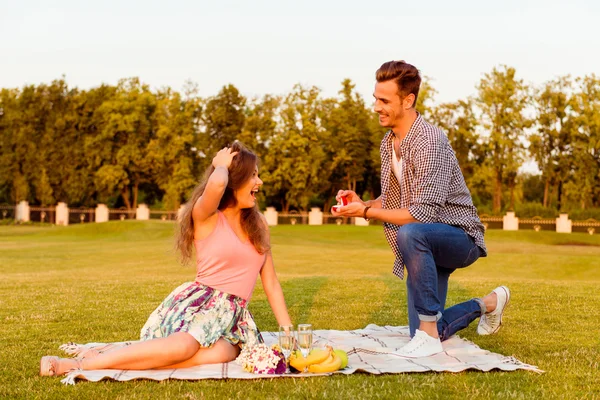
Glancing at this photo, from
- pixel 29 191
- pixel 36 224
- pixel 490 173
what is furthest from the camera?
pixel 29 191

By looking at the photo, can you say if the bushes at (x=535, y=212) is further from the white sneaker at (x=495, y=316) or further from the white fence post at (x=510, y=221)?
the white sneaker at (x=495, y=316)

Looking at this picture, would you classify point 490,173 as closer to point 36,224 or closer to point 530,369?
point 36,224

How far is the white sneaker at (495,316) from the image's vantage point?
22.8ft

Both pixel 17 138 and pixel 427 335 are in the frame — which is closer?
pixel 427 335

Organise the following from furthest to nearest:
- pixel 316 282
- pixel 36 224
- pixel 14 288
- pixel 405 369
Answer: pixel 36 224 → pixel 316 282 → pixel 14 288 → pixel 405 369

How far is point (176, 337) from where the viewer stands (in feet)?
17.7

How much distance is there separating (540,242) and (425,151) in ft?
117

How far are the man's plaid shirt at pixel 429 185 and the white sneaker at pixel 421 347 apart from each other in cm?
74

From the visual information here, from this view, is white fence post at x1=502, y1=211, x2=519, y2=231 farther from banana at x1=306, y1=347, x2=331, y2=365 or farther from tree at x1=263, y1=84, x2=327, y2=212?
banana at x1=306, y1=347, x2=331, y2=365

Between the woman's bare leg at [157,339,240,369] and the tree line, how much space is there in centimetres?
4652

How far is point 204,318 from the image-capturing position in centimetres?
562

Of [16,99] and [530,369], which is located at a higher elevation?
[16,99]

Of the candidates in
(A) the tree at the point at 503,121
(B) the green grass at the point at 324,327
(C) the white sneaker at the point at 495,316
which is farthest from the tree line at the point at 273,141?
(C) the white sneaker at the point at 495,316

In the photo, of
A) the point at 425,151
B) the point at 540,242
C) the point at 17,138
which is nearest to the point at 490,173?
the point at 540,242
